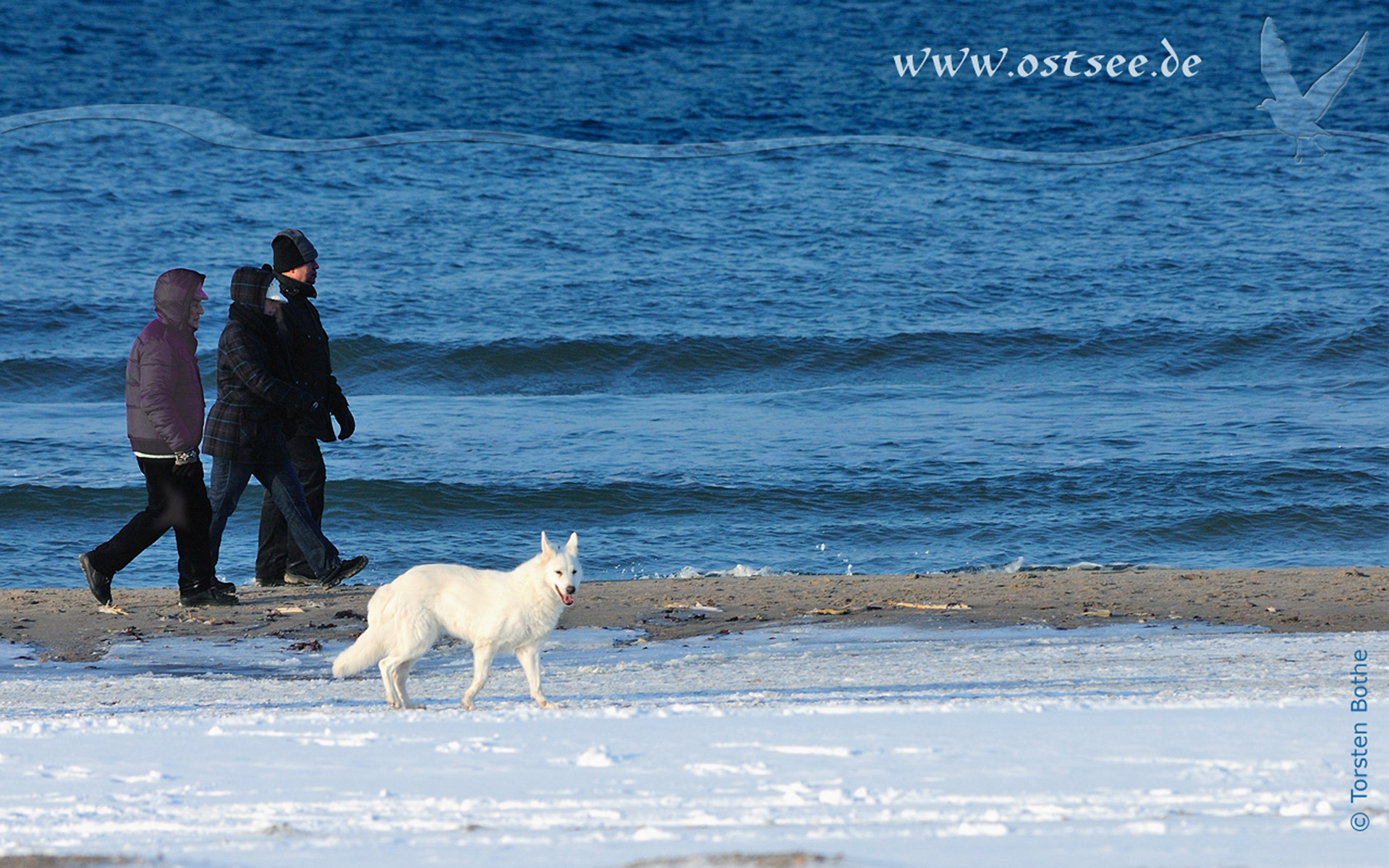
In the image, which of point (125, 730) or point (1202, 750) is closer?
point (1202, 750)

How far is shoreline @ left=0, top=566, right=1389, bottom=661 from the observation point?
6598 mm

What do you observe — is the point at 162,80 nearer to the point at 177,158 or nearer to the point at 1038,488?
the point at 177,158

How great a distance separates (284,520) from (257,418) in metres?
0.82

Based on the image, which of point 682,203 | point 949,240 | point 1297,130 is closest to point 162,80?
point 682,203

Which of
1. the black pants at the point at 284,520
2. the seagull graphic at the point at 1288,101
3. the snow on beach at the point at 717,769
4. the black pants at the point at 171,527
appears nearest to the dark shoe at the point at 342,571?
the black pants at the point at 284,520

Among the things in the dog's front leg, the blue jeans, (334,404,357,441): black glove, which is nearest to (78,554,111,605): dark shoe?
the blue jeans

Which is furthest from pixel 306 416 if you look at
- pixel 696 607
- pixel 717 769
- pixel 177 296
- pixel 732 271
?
pixel 732 271

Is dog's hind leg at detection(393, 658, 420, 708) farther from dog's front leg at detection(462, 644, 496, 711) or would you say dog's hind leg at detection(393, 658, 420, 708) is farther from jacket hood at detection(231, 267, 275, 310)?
jacket hood at detection(231, 267, 275, 310)

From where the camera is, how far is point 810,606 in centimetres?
727

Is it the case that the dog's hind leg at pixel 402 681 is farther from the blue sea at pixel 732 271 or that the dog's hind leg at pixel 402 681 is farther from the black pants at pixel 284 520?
the blue sea at pixel 732 271

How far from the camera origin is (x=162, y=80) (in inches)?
1126

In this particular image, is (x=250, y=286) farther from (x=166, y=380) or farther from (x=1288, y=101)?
(x=1288, y=101)

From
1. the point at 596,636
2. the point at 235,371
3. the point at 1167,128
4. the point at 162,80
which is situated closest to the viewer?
the point at 596,636

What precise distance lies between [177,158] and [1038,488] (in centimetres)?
1997
